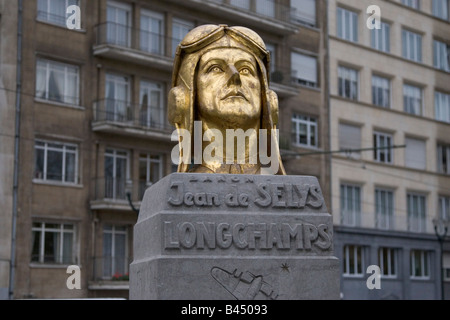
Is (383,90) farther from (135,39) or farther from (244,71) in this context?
(244,71)

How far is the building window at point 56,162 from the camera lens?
104 ft

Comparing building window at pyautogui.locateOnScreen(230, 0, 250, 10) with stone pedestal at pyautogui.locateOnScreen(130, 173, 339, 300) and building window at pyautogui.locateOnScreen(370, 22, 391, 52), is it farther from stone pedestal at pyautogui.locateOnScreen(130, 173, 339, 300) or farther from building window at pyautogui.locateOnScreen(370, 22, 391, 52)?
stone pedestal at pyautogui.locateOnScreen(130, 173, 339, 300)

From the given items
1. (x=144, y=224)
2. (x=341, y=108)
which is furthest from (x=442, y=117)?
(x=144, y=224)

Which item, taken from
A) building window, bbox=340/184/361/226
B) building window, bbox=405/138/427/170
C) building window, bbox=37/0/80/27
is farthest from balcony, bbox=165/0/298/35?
building window, bbox=405/138/427/170

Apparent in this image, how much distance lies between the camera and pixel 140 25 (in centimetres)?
3566

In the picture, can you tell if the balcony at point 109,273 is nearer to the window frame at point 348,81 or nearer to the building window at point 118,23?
the building window at point 118,23

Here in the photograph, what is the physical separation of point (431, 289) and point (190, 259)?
131ft

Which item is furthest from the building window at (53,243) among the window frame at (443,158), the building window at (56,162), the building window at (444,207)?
the window frame at (443,158)

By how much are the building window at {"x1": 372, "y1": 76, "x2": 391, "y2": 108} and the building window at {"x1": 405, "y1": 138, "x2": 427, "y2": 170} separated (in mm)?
2458

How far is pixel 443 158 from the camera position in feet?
163

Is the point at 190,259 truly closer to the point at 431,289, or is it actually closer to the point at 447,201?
the point at 431,289

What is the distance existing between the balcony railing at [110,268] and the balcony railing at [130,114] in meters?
5.13

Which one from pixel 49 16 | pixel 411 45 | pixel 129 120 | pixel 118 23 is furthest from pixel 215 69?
pixel 411 45

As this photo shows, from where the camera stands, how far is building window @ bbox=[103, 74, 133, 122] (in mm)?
34188
